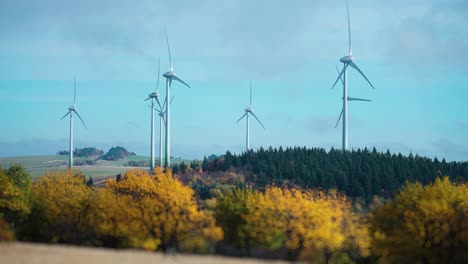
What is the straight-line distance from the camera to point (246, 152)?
504ft

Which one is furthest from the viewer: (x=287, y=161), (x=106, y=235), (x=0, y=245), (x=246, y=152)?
(x=246, y=152)

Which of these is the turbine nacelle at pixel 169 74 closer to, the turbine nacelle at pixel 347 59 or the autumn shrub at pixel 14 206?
the turbine nacelle at pixel 347 59

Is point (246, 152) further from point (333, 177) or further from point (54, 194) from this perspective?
point (54, 194)

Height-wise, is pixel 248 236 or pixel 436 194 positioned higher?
pixel 436 194

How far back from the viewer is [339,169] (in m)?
134

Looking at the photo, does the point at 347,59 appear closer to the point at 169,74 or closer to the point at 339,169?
the point at 339,169

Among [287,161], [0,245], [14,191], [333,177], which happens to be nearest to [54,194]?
[14,191]

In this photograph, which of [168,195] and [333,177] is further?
[333,177]

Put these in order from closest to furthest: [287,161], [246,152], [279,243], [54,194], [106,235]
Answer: [279,243] < [106,235] < [54,194] < [287,161] < [246,152]

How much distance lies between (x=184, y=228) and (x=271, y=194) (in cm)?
1673

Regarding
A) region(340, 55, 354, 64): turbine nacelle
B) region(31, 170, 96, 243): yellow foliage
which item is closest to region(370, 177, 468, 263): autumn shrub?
region(31, 170, 96, 243): yellow foliage

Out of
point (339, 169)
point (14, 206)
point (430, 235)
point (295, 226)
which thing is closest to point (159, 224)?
point (295, 226)

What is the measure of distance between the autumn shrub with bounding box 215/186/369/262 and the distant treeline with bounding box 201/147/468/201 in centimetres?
5112

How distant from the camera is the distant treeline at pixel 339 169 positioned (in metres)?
125
